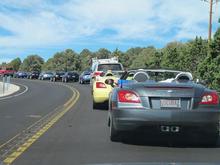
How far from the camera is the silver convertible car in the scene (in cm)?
1016

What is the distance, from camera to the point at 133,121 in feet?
33.6

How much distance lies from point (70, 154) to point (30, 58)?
18039cm

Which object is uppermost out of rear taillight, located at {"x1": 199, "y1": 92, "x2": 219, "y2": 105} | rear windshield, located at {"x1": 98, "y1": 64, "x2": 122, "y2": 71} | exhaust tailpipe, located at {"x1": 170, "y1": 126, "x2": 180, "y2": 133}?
rear windshield, located at {"x1": 98, "y1": 64, "x2": 122, "y2": 71}

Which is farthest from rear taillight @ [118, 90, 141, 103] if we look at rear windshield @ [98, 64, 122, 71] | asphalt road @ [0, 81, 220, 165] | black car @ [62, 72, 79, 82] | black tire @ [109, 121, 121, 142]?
black car @ [62, 72, 79, 82]

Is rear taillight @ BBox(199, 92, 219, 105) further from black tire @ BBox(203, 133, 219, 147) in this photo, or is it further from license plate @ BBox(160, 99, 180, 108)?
black tire @ BBox(203, 133, 219, 147)

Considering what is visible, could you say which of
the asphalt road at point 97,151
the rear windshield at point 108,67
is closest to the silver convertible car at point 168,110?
the asphalt road at point 97,151

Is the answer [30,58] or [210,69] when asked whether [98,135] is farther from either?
[30,58]

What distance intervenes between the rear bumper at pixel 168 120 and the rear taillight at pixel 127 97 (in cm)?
22

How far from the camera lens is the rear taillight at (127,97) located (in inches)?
411

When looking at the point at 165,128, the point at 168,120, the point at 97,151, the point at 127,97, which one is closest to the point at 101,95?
the point at 127,97

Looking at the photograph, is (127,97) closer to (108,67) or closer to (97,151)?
(97,151)

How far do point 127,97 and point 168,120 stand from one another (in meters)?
0.91

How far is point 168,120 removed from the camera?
1014 cm

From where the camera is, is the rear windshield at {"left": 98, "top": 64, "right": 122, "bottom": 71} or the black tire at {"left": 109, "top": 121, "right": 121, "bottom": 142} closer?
the black tire at {"left": 109, "top": 121, "right": 121, "bottom": 142}
